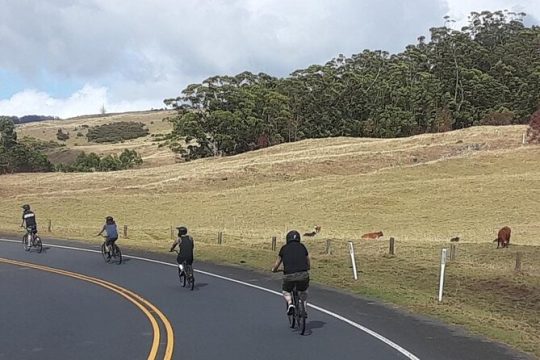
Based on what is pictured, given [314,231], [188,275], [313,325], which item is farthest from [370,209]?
[313,325]

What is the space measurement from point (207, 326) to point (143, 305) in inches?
122

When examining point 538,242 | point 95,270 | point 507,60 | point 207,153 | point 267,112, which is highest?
point 507,60

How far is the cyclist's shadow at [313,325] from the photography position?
12197 mm

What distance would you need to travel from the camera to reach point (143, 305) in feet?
50.4

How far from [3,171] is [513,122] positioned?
74031 mm

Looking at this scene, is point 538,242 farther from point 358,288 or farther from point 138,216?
point 138,216

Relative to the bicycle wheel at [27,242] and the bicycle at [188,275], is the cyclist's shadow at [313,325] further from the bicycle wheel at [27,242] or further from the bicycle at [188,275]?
the bicycle wheel at [27,242]

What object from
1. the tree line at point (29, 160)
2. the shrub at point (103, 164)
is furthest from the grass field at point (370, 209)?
the shrub at point (103, 164)

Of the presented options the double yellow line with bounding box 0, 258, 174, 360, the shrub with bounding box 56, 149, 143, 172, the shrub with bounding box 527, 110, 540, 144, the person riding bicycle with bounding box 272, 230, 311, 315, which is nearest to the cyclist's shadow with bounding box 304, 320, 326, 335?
the person riding bicycle with bounding box 272, 230, 311, 315

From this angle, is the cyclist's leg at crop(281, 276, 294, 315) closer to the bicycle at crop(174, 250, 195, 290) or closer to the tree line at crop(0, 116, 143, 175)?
the bicycle at crop(174, 250, 195, 290)

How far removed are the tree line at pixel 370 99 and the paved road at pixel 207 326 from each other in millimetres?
83376

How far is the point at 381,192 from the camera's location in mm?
52375

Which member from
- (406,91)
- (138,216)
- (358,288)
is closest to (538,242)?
(358,288)

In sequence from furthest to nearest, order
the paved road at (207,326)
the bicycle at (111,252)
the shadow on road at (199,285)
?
the bicycle at (111,252)
the shadow on road at (199,285)
the paved road at (207,326)
